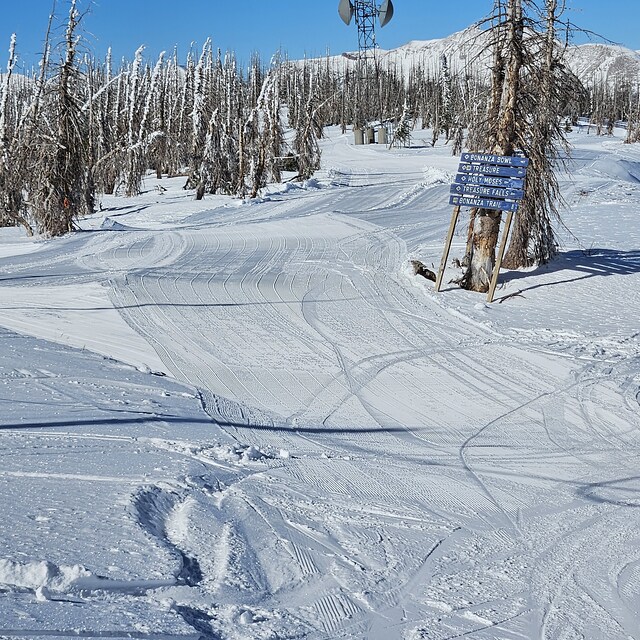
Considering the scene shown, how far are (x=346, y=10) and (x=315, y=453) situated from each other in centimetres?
944

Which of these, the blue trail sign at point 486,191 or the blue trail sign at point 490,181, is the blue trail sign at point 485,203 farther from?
the blue trail sign at point 490,181

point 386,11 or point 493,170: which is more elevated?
point 386,11

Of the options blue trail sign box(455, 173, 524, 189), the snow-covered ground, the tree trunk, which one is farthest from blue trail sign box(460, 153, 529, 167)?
the snow-covered ground

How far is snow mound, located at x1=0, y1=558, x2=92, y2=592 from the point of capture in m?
4.04

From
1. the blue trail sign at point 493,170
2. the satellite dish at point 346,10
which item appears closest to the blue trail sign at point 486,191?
the blue trail sign at point 493,170

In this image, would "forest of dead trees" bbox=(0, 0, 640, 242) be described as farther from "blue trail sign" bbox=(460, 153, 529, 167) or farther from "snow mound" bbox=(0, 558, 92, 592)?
"snow mound" bbox=(0, 558, 92, 592)

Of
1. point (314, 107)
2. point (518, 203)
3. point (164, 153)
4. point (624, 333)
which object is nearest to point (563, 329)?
point (624, 333)

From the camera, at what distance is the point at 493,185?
1348 centimetres

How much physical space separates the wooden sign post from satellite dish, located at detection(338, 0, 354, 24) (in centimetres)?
314

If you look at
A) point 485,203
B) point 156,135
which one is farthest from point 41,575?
point 156,135

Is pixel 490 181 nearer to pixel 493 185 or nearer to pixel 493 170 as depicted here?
pixel 493 185

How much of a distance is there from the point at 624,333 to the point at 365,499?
284 inches

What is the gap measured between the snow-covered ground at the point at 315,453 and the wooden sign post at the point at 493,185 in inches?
61.9

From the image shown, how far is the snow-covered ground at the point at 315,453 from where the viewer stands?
4.31 m
